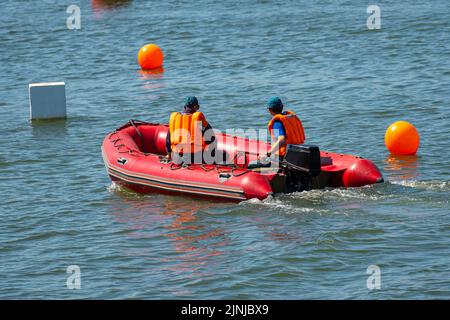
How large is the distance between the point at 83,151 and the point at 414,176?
5.36 meters

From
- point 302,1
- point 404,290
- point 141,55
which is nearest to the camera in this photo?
point 404,290

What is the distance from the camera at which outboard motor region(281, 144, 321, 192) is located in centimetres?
1154

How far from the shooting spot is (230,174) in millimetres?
11828

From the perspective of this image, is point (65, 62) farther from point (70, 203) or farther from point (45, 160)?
point (70, 203)

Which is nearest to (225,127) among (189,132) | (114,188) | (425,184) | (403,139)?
(403,139)

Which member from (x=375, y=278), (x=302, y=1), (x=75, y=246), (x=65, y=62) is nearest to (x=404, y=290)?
(x=375, y=278)

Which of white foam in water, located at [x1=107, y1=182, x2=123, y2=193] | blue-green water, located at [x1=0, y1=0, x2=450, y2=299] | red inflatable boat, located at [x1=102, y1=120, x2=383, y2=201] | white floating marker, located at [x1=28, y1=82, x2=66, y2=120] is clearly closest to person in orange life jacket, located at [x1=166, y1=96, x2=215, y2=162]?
red inflatable boat, located at [x1=102, y1=120, x2=383, y2=201]

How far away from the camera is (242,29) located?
80.8 feet

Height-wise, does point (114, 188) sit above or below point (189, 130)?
below

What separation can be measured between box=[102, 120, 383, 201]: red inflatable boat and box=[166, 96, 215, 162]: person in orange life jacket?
289 millimetres

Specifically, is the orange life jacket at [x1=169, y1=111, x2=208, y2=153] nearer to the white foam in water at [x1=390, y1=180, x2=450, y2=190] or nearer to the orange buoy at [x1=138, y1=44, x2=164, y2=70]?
the white foam in water at [x1=390, y1=180, x2=450, y2=190]

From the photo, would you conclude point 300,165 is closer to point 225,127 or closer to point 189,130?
point 189,130

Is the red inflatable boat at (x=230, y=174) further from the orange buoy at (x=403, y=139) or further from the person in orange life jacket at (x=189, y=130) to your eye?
the orange buoy at (x=403, y=139)

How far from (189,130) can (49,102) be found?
224 inches
